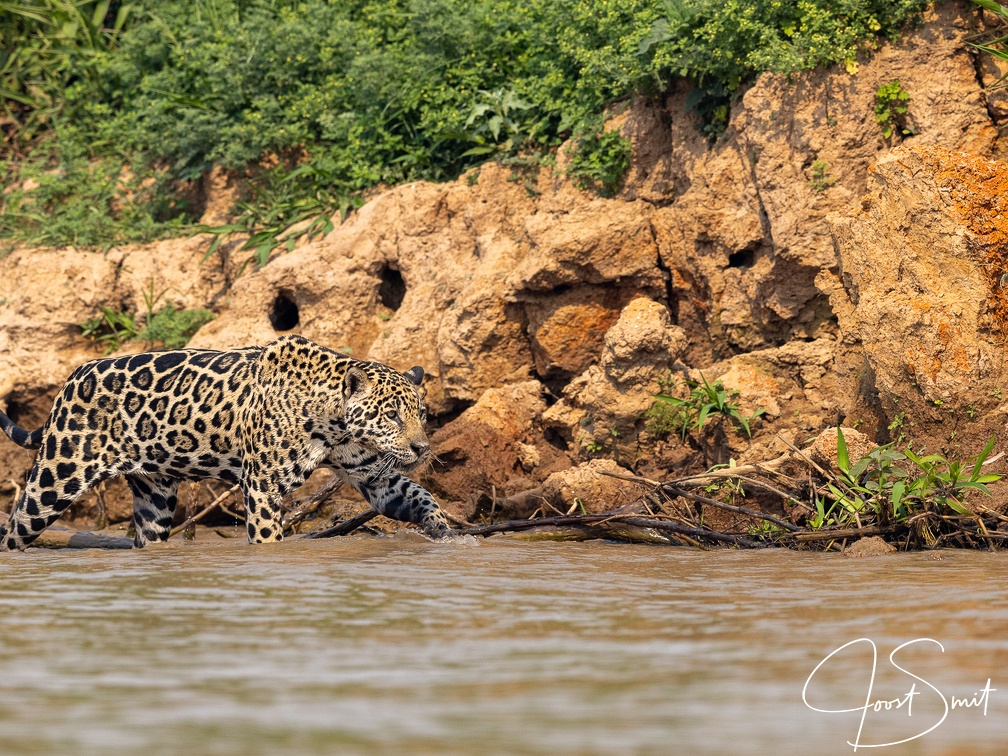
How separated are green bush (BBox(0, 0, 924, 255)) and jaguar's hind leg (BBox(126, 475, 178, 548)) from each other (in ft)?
10.7

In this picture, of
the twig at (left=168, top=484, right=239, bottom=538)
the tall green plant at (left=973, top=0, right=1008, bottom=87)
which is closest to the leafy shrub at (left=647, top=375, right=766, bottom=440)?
the tall green plant at (left=973, top=0, right=1008, bottom=87)

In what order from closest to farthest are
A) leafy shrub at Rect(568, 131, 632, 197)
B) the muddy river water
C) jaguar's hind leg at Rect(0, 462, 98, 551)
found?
the muddy river water → jaguar's hind leg at Rect(0, 462, 98, 551) → leafy shrub at Rect(568, 131, 632, 197)

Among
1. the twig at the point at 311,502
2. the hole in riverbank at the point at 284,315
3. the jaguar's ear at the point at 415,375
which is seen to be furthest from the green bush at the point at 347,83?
the twig at the point at 311,502

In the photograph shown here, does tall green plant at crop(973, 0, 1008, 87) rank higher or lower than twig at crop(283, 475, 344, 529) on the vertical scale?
higher

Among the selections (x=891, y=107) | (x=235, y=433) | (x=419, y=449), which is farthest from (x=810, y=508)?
(x=235, y=433)

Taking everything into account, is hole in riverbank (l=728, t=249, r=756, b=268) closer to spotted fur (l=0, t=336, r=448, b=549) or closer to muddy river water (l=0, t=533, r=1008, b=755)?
spotted fur (l=0, t=336, r=448, b=549)

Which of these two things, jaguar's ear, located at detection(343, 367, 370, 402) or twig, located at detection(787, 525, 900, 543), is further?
jaguar's ear, located at detection(343, 367, 370, 402)

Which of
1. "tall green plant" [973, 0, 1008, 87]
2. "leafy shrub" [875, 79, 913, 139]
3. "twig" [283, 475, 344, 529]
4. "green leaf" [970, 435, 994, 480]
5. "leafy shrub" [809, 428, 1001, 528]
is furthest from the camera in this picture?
"twig" [283, 475, 344, 529]

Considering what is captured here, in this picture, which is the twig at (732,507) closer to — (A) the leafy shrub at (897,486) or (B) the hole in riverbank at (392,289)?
(A) the leafy shrub at (897,486)

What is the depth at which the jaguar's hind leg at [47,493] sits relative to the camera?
826 cm

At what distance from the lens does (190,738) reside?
10.8 ft

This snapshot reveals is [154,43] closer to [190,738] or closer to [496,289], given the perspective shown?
[496,289]

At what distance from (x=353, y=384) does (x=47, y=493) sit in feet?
6.65

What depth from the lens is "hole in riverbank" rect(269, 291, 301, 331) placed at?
11.2 meters
